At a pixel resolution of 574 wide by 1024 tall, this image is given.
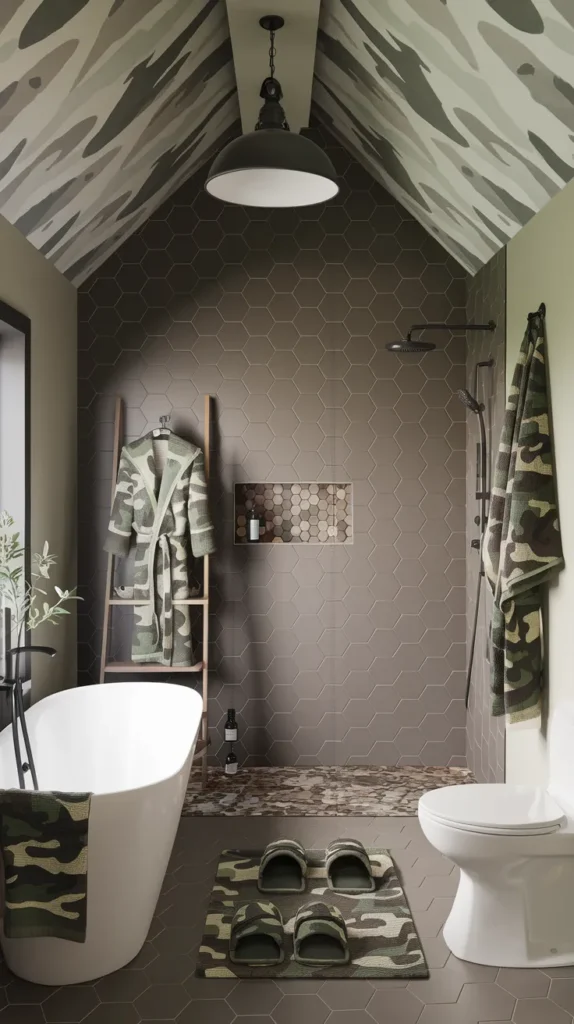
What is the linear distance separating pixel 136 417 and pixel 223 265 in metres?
0.92

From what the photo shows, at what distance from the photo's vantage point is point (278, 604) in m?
4.69

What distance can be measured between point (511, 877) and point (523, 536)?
3.73 ft

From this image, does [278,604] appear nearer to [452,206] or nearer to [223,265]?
[223,265]

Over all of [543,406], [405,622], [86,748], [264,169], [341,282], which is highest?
[341,282]

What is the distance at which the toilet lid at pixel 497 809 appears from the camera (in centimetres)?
269

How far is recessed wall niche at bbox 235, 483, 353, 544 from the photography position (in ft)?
15.6

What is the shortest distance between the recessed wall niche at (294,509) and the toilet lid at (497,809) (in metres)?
1.96

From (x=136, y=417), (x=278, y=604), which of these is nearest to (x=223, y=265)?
(x=136, y=417)

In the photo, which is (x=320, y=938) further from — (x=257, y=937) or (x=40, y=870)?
(x=40, y=870)

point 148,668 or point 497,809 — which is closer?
point 497,809

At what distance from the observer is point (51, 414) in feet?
13.6

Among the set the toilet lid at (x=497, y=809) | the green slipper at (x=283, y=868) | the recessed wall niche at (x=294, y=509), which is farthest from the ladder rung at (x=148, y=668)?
the toilet lid at (x=497, y=809)

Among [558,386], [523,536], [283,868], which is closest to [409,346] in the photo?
[558,386]

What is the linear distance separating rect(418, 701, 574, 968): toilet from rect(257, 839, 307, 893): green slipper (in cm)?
69
